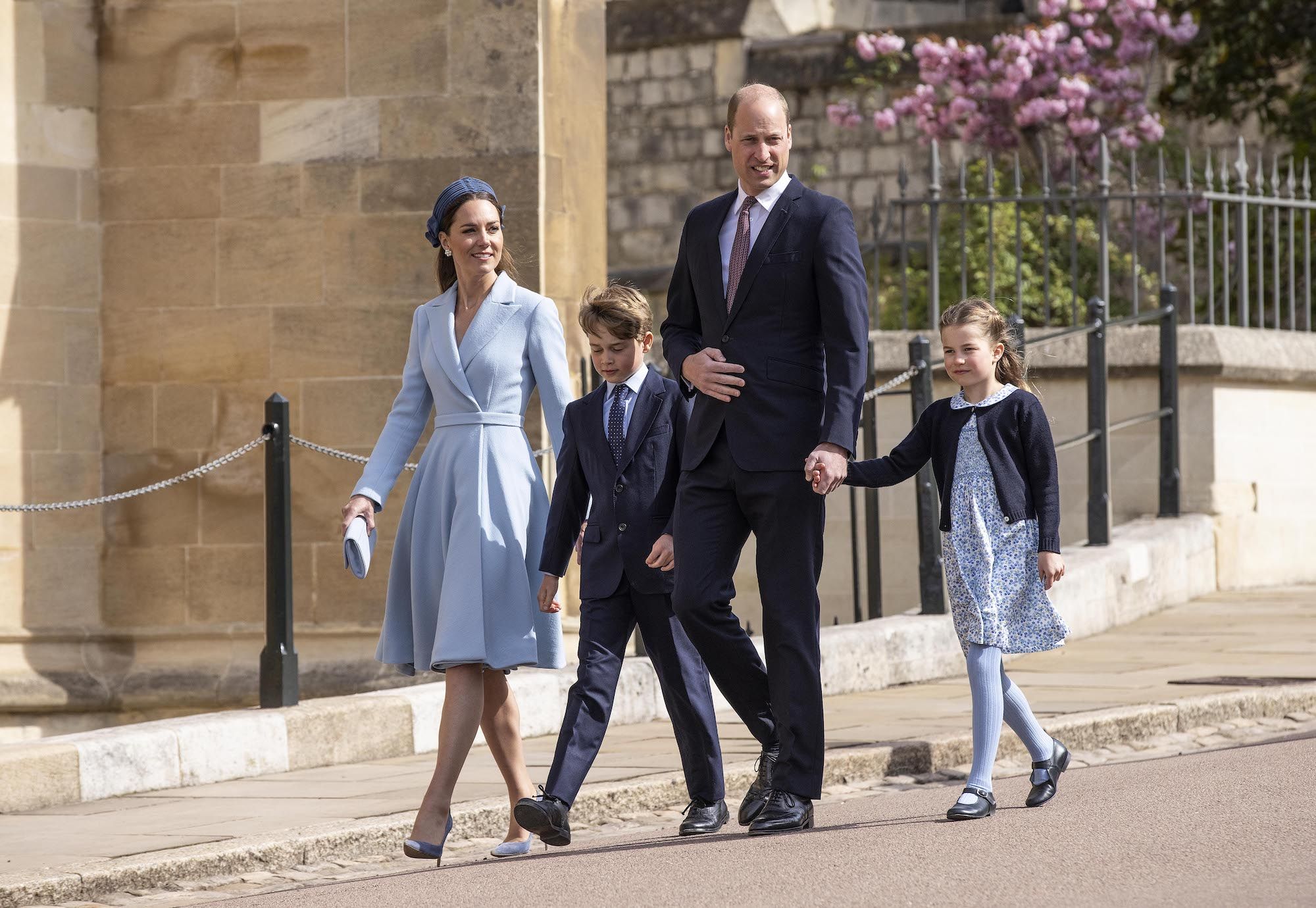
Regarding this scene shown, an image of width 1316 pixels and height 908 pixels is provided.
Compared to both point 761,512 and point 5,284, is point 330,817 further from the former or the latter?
point 5,284

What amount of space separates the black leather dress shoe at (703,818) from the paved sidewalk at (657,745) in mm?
821

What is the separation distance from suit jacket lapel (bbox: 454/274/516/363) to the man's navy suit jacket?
1.72 feet

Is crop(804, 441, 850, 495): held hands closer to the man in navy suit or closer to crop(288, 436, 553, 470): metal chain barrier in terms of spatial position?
the man in navy suit

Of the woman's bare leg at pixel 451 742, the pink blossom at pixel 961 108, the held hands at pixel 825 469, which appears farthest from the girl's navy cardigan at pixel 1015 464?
the pink blossom at pixel 961 108

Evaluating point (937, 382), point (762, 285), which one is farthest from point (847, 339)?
point (937, 382)

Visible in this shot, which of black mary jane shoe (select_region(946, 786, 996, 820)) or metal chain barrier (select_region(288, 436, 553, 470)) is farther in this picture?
metal chain barrier (select_region(288, 436, 553, 470))

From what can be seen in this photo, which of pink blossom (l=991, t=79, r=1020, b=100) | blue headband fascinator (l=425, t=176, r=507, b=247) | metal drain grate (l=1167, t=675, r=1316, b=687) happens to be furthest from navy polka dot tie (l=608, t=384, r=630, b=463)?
pink blossom (l=991, t=79, r=1020, b=100)

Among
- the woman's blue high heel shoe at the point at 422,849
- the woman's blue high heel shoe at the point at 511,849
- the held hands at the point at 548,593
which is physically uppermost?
the held hands at the point at 548,593

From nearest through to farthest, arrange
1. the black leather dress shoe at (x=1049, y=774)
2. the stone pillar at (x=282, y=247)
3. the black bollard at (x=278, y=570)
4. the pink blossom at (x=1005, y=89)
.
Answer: the black leather dress shoe at (x=1049, y=774), the black bollard at (x=278, y=570), the stone pillar at (x=282, y=247), the pink blossom at (x=1005, y=89)

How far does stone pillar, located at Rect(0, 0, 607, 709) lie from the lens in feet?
29.0

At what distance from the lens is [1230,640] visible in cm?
948

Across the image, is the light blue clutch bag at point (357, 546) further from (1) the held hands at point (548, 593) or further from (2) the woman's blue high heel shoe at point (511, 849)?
(2) the woman's blue high heel shoe at point (511, 849)

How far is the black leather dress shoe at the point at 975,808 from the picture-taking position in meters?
5.30

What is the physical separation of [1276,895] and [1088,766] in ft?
7.73
